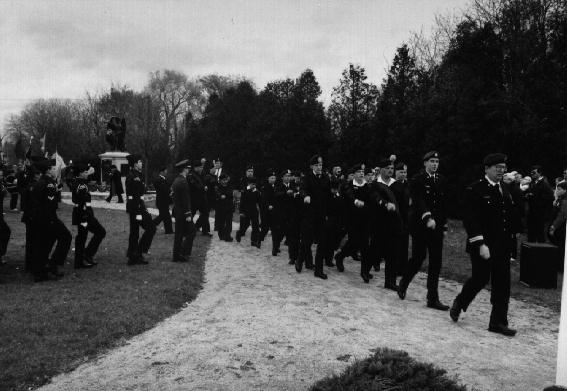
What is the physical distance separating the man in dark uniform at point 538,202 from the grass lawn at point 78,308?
8789 mm

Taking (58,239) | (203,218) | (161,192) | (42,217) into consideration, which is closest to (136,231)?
(58,239)

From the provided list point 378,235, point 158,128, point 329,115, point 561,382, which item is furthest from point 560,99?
point 158,128

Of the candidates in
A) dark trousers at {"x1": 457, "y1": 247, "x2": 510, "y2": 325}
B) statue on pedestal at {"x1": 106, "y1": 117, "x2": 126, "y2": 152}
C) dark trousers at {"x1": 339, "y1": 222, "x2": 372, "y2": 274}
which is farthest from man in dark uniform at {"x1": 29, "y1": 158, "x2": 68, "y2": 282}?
statue on pedestal at {"x1": 106, "y1": 117, "x2": 126, "y2": 152}

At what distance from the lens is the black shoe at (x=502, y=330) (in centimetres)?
582

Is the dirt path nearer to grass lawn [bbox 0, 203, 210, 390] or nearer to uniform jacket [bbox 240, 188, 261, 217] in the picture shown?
grass lawn [bbox 0, 203, 210, 390]

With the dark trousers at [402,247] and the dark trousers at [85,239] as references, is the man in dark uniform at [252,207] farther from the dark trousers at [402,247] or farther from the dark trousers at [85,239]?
the dark trousers at [402,247]

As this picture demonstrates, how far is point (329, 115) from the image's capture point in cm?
3916

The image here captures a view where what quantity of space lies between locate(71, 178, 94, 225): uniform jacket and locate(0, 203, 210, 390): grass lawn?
97 cm

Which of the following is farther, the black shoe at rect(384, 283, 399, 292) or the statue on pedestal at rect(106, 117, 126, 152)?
the statue on pedestal at rect(106, 117, 126, 152)

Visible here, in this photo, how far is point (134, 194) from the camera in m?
9.33

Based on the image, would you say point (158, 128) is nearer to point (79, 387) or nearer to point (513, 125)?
point (513, 125)

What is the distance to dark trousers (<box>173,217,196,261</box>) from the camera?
31.9 ft

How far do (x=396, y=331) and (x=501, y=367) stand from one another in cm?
128

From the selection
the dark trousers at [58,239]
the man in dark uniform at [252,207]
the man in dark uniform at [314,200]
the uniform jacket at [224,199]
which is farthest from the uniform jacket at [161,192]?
the man in dark uniform at [314,200]
